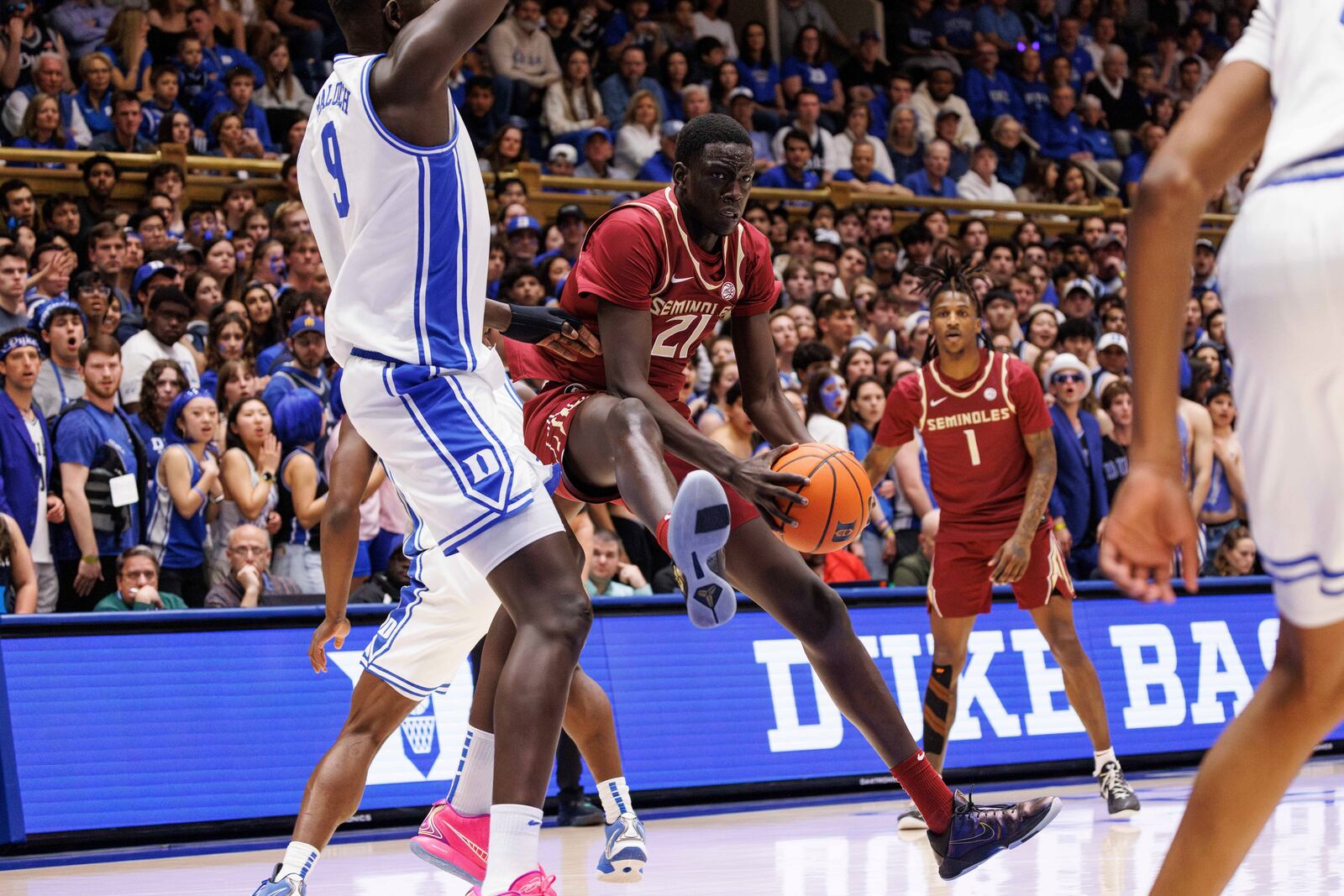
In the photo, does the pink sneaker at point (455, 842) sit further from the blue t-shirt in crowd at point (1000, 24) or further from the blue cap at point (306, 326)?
the blue t-shirt in crowd at point (1000, 24)

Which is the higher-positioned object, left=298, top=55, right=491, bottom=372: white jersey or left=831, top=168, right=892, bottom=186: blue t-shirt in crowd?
left=298, top=55, right=491, bottom=372: white jersey

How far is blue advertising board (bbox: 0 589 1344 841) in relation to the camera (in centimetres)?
680

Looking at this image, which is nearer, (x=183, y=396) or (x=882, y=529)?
(x=183, y=396)

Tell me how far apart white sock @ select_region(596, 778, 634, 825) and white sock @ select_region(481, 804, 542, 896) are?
1401 mm

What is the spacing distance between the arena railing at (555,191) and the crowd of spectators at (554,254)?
0.39 feet

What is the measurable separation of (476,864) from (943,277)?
4.11m

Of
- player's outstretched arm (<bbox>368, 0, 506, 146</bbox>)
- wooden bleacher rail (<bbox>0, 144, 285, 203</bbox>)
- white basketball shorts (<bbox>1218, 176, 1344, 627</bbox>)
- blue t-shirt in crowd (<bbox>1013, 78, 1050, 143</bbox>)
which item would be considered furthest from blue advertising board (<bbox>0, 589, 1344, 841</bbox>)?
blue t-shirt in crowd (<bbox>1013, 78, 1050, 143</bbox>)

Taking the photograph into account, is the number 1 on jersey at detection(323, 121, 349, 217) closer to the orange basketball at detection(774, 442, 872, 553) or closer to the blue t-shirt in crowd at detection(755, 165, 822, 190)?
the orange basketball at detection(774, 442, 872, 553)

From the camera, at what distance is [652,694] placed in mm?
7875

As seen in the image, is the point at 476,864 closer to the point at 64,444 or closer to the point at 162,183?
the point at 64,444

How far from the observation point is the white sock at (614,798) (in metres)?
5.16

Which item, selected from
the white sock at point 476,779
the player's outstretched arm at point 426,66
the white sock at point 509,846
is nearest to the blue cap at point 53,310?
the white sock at point 476,779

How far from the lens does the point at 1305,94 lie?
2309 millimetres

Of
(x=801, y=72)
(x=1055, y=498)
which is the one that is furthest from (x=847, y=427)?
(x=801, y=72)
